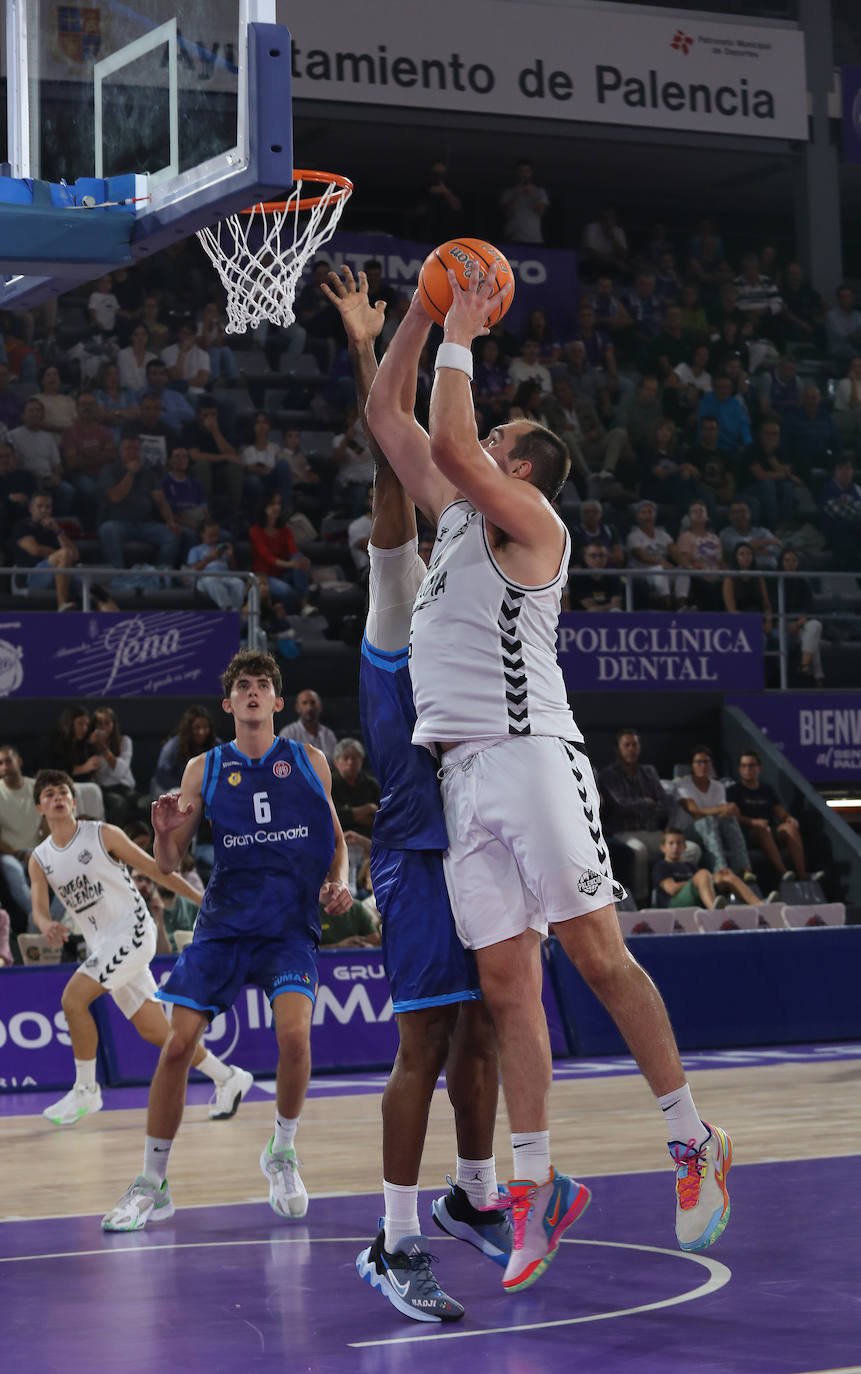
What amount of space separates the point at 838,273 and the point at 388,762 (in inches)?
772

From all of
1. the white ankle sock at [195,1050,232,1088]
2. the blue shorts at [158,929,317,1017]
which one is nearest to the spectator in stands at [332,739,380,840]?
the white ankle sock at [195,1050,232,1088]

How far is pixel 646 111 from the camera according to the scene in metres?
21.4

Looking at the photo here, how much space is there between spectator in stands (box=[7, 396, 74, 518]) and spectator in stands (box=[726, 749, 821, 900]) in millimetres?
6852

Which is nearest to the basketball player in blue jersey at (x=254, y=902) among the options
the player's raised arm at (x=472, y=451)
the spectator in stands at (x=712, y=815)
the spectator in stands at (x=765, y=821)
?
the player's raised arm at (x=472, y=451)

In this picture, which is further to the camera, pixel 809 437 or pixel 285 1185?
pixel 809 437

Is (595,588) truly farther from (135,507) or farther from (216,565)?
(135,507)

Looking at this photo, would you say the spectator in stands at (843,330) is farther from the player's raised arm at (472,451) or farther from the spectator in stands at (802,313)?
the player's raised arm at (472,451)

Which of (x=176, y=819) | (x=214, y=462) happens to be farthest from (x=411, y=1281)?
(x=214, y=462)

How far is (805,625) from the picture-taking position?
18.1 meters

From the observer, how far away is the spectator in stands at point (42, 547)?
15.4 metres

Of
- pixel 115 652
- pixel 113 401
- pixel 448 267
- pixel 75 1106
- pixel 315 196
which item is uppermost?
pixel 113 401

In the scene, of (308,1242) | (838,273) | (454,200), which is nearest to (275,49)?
(308,1242)

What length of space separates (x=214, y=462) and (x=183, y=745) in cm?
442

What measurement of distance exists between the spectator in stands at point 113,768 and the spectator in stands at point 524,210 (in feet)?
33.7
